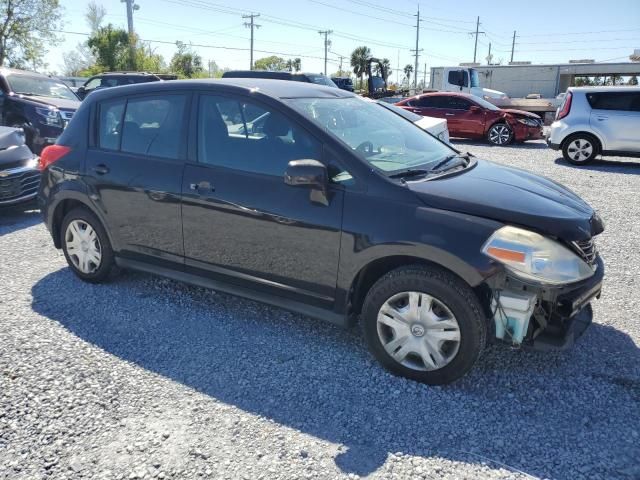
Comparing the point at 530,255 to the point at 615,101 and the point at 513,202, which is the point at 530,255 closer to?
the point at 513,202

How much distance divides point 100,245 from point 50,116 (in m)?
6.66

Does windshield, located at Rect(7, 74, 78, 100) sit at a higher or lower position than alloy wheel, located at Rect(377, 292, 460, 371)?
higher

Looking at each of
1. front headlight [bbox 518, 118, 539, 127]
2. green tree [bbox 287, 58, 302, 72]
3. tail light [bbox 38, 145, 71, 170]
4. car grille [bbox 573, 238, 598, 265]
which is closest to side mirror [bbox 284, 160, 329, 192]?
car grille [bbox 573, 238, 598, 265]

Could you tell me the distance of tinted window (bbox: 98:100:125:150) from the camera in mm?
4137

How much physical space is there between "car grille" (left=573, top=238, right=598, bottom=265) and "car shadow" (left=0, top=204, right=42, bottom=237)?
20.2 ft

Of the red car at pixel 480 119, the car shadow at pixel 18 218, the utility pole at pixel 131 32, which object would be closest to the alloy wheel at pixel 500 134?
the red car at pixel 480 119

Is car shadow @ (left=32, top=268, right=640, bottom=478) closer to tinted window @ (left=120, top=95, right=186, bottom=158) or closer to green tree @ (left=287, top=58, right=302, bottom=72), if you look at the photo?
tinted window @ (left=120, top=95, right=186, bottom=158)

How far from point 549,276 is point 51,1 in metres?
43.8

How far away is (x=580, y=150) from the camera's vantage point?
11.3m

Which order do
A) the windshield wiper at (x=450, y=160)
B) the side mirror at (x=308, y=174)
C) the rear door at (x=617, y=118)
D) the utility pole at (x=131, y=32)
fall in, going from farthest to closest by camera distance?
the utility pole at (x=131, y=32) < the rear door at (x=617, y=118) < the windshield wiper at (x=450, y=160) < the side mirror at (x=308, y=174)

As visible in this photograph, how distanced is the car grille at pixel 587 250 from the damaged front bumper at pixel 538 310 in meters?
0.08

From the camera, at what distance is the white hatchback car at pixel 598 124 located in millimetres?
10742

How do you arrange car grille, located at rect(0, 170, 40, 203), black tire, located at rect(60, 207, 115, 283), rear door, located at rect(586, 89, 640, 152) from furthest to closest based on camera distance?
1. rear door, located at rect(586, 89, 640, 152)
2. car grille, located at rect(0, 170, 40, 203)
3. black tire, located at rect(60, 207, 115, 283)

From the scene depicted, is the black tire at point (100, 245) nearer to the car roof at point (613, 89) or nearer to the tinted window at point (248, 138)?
the tinted window at point (248, 138)
